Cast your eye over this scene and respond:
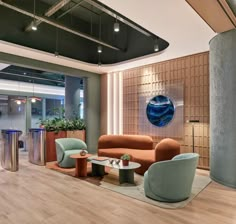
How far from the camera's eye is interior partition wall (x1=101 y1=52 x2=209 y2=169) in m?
5.78

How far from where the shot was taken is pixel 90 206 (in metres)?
3.38

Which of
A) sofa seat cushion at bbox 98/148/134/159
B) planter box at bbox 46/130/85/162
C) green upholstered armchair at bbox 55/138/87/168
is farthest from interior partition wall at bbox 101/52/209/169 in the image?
planter box at bbox 46/130/85/162

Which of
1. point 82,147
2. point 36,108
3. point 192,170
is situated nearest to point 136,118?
point 82,147

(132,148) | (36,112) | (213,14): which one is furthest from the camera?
(36,112)

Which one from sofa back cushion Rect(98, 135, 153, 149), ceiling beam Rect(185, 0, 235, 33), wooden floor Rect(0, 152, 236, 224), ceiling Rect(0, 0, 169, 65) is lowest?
wooden floor Rect(0, 152, 236, 224)

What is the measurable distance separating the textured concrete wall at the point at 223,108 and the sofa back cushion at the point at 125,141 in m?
2.10

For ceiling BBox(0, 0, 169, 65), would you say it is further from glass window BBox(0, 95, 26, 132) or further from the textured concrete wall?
glass window BBox(0, 95, 26, 132)

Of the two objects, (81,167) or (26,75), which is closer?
(81,167)

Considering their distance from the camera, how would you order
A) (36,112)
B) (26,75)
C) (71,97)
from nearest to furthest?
(71,97), (26,75), (36,112)

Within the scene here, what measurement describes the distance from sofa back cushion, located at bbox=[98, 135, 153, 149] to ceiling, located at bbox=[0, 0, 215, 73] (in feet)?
8.15

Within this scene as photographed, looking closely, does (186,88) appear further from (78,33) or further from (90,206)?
(90,206)

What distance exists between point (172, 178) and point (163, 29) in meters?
3.00

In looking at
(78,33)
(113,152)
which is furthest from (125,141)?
(78,33)

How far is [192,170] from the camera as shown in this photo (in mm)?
3557
